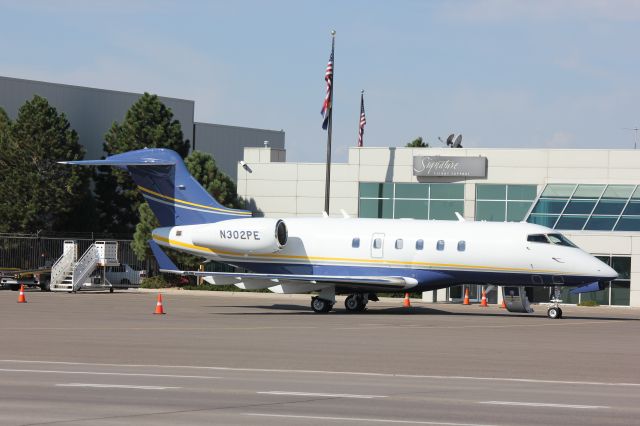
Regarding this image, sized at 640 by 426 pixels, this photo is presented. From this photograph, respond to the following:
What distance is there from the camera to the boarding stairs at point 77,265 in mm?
Result: 51594

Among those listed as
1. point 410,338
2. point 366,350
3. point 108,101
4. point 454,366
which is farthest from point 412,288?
point 108,101

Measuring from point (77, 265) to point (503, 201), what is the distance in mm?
21565

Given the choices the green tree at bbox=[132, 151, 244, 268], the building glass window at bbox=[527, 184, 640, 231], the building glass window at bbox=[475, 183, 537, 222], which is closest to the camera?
the building glass window at bbox=[527, 184, 640, 231]

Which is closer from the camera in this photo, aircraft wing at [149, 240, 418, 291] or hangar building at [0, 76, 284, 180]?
aircraft wing at [149, 240, 418, 291]

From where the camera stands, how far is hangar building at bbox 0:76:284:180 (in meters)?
78.8

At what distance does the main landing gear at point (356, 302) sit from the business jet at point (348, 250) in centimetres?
3

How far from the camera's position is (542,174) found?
185 ft

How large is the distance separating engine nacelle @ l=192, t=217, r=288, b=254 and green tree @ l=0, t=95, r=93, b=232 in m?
35.5

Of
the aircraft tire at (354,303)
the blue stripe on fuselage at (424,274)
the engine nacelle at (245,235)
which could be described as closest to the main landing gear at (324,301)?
the blue stripe on fuselage at (424,274)

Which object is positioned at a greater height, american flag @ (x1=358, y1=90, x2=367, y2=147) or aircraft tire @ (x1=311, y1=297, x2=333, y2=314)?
american flag @ (x1=358, y1=90, x2=367, y2=147)

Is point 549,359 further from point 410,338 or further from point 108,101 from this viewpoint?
point 108,101
